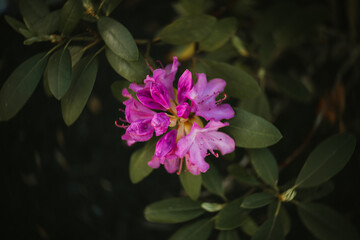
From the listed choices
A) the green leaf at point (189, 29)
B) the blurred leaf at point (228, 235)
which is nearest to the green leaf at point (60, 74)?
the green leaf at point (189, 29)

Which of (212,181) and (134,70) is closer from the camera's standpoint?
(134,70)

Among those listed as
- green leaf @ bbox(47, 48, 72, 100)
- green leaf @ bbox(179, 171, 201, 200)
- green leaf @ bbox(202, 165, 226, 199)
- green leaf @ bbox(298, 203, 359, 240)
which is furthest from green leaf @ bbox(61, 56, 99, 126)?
green leaf @ bbox(298, 203, 359, 240)

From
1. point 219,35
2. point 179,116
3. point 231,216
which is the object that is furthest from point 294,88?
point 179,116

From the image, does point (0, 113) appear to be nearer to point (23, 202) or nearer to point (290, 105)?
point (23, 202)

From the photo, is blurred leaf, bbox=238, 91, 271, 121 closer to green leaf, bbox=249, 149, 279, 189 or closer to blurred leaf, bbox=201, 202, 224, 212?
green leaf, bbox=249, 149, 279, 189

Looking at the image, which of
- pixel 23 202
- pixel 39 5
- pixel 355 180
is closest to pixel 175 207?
pixel 39 5

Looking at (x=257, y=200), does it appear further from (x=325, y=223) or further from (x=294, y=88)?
(x=294, y=88)

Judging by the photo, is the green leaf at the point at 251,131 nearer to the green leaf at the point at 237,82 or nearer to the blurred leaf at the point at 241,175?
the green leaf at the point at 237,82
